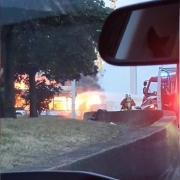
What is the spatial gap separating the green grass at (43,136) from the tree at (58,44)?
78cm

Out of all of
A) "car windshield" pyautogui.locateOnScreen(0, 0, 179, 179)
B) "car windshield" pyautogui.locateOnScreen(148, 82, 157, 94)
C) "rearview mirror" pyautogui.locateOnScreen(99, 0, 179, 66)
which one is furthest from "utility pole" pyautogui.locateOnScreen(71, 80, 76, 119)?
"rearview mirror" pyautogui.locateOnScreen(99, 0, 179, 66)

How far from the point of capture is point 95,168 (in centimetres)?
600

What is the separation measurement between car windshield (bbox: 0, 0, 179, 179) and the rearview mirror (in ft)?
17.6

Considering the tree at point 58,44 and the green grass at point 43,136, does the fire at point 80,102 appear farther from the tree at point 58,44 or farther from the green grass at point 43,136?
the tree at point 58,44

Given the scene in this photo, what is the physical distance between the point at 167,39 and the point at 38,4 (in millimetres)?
7564

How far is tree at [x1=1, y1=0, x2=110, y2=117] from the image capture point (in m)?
9.62

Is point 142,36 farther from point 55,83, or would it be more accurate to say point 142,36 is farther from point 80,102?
point 55,83

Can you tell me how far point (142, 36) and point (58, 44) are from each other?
7774 millimetres

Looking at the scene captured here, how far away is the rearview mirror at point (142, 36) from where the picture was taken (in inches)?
86.1

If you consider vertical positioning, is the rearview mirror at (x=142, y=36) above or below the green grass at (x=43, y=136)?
above

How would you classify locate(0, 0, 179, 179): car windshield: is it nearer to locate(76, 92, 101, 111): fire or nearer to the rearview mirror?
locate(76, 92, 101, 111): fire

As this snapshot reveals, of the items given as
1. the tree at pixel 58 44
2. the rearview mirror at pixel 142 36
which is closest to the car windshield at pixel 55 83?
the tree at pixel 58 44

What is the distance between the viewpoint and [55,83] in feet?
35.0

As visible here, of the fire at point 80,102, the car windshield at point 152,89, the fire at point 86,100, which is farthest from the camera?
the car windshield at point 152,89
